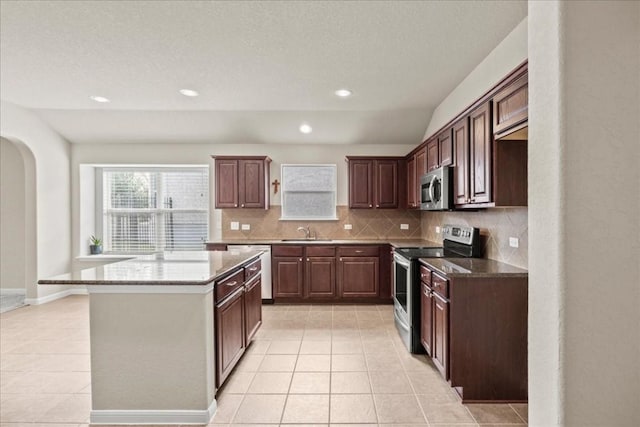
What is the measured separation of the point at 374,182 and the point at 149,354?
3.83 m

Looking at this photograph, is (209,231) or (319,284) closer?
(319,284)

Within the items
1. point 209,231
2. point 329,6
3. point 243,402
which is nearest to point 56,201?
point 209,231

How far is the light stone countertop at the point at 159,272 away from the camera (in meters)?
1.97

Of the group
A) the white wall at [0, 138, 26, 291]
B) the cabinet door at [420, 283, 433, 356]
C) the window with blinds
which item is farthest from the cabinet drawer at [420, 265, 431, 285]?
the white wall at [0, 138, 26, 291]

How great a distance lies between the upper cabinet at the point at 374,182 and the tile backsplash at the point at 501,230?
4.44ft

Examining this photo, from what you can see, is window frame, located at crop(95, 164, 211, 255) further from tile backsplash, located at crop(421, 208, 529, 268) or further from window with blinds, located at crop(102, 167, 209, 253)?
tile backsplash, located at crop(421, 208, 529, 268)

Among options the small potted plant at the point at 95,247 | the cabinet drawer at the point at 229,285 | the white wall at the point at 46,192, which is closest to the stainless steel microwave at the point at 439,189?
the cabinet drawer at the point at 229,285

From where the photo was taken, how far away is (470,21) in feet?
8.11

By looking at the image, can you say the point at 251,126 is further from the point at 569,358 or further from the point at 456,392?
the point at 569,358

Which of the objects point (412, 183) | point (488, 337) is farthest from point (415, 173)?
point (488, 337)

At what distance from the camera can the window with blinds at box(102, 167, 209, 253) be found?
18.5ft

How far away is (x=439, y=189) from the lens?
335 centimetres

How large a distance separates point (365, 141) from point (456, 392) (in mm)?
3852

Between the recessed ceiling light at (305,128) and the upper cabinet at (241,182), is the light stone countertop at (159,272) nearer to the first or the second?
the upper cabinet at (241,182)
